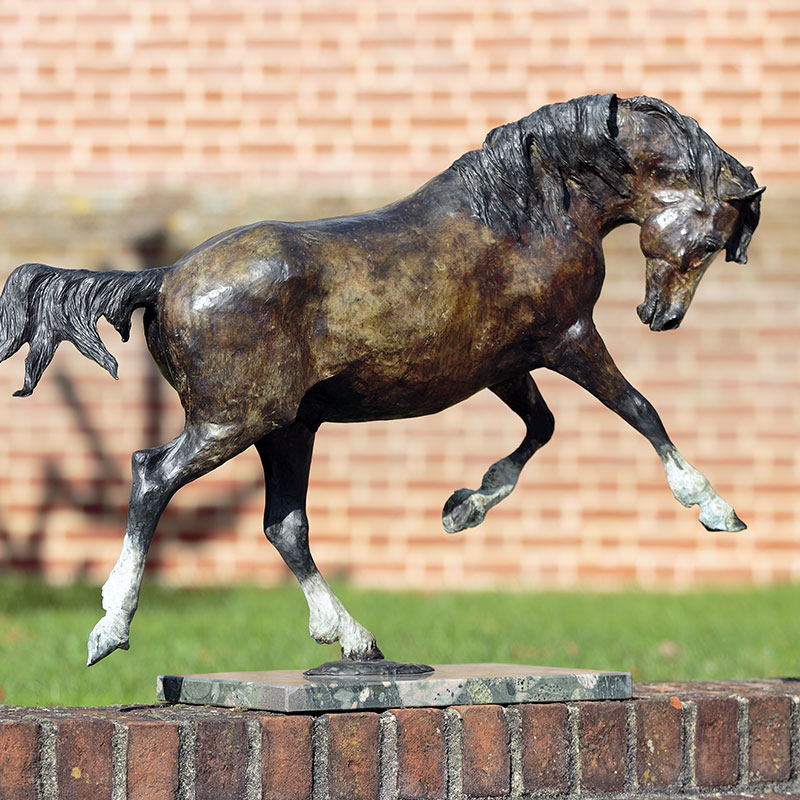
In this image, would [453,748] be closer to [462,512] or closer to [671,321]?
[462,512]

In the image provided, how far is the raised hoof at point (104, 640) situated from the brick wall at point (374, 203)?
5.98m

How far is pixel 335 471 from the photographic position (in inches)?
363

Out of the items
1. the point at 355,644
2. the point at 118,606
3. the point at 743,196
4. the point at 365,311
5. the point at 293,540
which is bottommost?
the point at 355,644

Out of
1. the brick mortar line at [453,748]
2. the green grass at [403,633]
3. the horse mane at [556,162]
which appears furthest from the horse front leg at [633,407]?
the green grass at [403,633]

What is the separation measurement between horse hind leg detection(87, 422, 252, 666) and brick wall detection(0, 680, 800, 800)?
26 cm

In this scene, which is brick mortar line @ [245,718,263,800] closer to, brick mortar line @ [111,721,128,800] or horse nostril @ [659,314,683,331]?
brick mortar line @ [111,721,128,800]

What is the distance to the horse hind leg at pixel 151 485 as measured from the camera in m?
3.11

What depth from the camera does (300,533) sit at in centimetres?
343

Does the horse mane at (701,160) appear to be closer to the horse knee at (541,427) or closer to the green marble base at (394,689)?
the horse knee at (541,427)

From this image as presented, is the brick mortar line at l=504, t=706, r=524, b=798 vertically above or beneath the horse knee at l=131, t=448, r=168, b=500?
beneath

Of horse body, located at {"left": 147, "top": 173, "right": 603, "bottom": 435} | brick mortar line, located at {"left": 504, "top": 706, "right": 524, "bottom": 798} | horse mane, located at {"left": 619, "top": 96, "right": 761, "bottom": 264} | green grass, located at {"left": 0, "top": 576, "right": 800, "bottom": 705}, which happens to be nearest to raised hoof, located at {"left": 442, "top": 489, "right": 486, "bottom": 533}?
horse body, located at {"left": 147, "top": 173, "right": 603, "bottom": 435}

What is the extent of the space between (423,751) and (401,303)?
104 centimetres

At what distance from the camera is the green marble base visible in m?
3.11

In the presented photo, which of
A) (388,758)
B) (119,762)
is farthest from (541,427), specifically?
(119,762)
